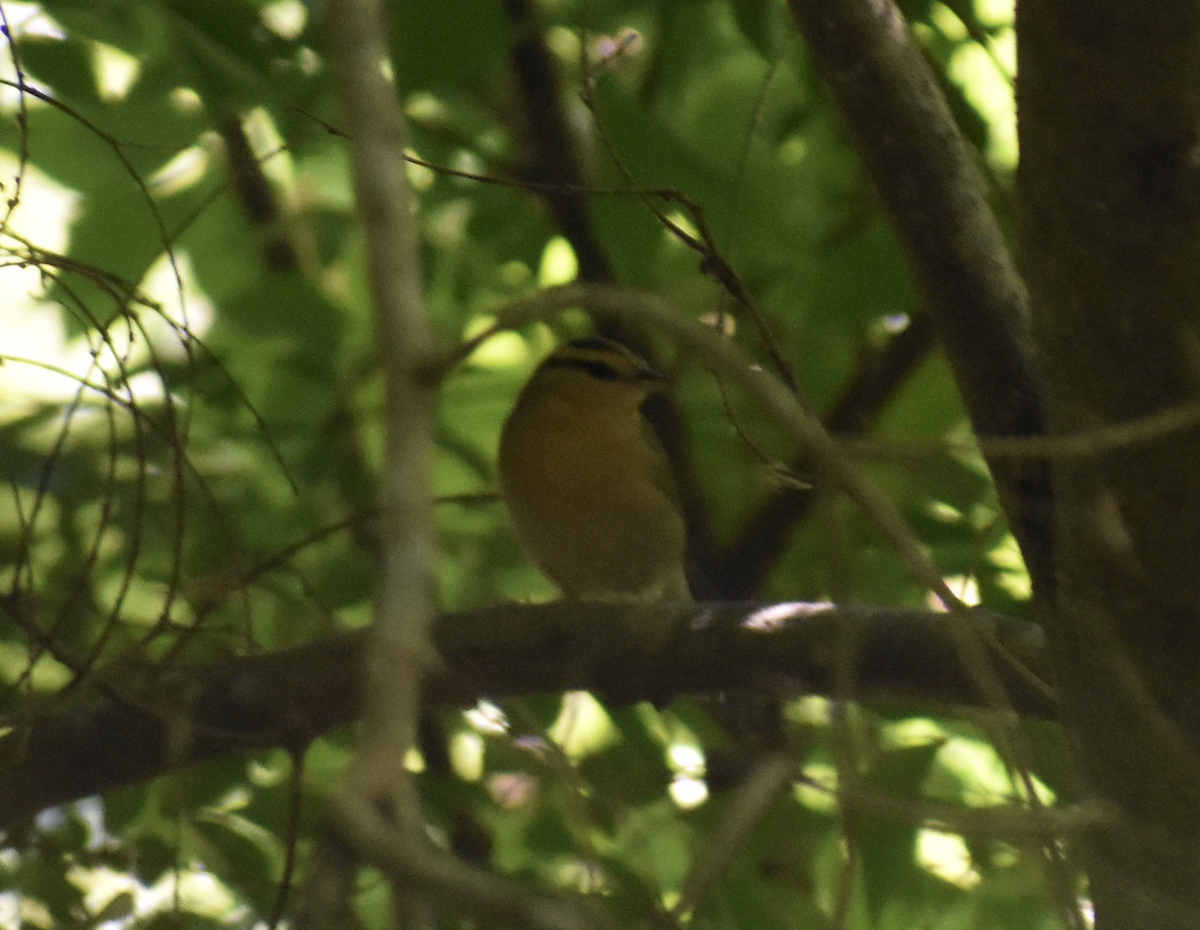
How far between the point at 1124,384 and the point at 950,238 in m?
0.53

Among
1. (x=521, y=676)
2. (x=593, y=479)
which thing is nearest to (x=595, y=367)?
(x=593, y=479)

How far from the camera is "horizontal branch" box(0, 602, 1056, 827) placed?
301cm

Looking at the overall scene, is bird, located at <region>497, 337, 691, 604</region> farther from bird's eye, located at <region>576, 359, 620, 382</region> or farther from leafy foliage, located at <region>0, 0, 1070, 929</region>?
leafy foliage, located at <region>0, 0, 1070, 929</region>

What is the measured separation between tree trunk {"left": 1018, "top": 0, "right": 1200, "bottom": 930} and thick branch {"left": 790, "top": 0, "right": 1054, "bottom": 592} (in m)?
0.21

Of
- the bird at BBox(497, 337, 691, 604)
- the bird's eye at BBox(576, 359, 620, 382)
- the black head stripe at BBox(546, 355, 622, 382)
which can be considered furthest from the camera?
the bird's eye at BBox(576, 359, 620, 382)

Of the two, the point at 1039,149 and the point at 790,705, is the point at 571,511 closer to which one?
the point at 790,705

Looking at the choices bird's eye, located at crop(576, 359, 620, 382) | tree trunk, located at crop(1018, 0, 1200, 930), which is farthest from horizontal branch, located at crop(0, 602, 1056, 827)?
bird's eye, located at crop(576, 359, 620, 382)

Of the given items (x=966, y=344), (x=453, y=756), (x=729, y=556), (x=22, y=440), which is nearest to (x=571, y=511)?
(x=729, y=556)

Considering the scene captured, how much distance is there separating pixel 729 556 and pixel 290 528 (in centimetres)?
145

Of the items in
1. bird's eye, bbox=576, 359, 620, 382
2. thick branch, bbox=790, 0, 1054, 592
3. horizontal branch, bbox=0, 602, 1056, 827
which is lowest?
horizontal branch, bbox=0, 602, 1056, 827

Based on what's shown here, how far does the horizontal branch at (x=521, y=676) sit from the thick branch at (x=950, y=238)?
1.89 ft

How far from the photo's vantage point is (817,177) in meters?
4.16

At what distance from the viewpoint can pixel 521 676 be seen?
3.22 meters

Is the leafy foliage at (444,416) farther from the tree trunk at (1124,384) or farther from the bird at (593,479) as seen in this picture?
the tree trunk at (1124,384)
